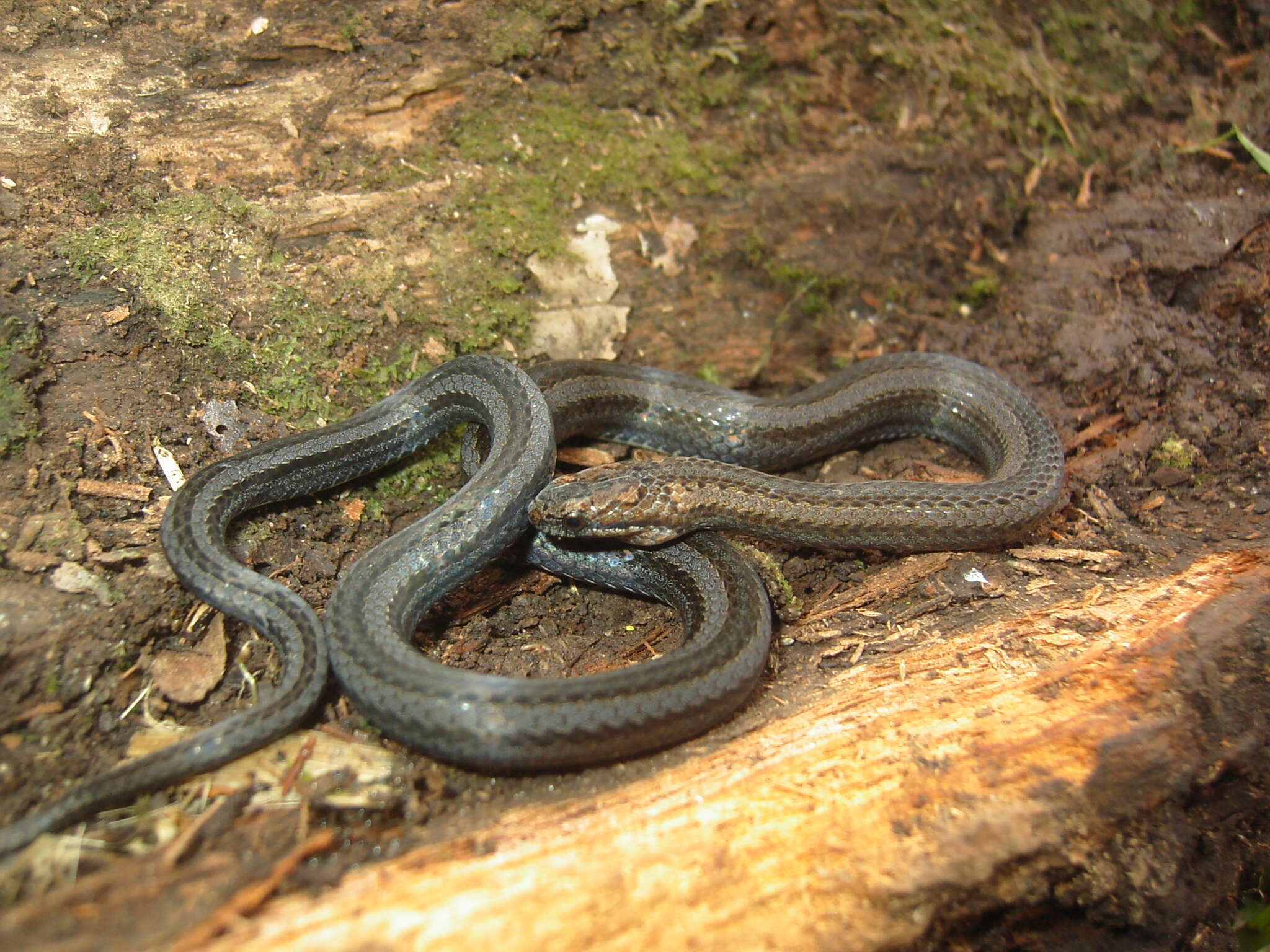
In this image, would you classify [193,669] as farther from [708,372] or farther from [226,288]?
[708,372]

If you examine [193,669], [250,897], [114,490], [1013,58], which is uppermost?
[1013,58]

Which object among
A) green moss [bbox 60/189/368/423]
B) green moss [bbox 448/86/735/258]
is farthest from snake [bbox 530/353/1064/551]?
green moss [bbox 60/189/368/423]

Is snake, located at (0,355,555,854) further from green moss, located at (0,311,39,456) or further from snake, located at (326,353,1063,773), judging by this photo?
green moss, located at (0,311,39,456)

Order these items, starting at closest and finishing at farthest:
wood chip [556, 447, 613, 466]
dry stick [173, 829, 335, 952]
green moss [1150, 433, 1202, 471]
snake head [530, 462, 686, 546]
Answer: dry stick [173, 829, 335, 952]
snake head [530, 462, 686, 546]
green moss [1150, 433, 1202, 471]
wood chip [556, 447, 613, 466]

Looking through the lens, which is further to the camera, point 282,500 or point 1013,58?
point 1013,58

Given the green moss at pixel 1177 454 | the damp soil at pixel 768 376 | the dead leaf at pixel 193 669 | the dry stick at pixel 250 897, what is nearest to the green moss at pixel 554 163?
the damp soil at pixel 768 376

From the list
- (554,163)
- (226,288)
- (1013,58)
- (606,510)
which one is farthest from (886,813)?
(1013,58)
